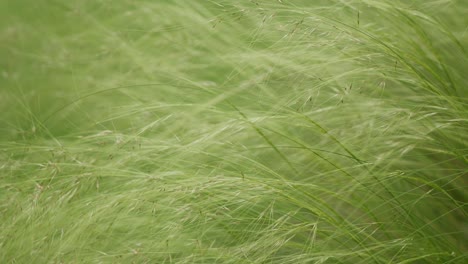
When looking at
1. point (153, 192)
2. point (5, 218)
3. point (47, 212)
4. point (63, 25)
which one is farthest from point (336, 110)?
point (63, 25)

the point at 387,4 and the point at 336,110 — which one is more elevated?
the point at 387,4

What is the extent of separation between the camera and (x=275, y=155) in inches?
71.7

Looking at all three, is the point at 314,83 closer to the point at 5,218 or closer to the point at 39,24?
the point at 5,218

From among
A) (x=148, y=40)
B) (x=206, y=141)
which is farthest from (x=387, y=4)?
(x=148, y=40)

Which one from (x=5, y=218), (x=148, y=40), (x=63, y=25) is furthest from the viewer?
(x=63, y=25)

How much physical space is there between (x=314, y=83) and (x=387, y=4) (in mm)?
242

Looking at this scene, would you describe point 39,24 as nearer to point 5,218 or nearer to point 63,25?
point 63,25

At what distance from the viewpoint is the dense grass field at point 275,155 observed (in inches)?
58.4

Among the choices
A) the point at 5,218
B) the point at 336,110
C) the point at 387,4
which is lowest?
the point at 5,218

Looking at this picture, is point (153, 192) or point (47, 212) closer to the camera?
point (153, 192)

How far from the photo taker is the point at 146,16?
7.33 feet

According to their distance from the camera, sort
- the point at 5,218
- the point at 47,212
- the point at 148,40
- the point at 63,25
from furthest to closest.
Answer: the point at 63,25, the point at 148,40, the point at 5,218, the point at 47,212

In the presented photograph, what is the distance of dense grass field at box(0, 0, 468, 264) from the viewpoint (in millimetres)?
1483

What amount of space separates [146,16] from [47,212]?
824 millimetres
